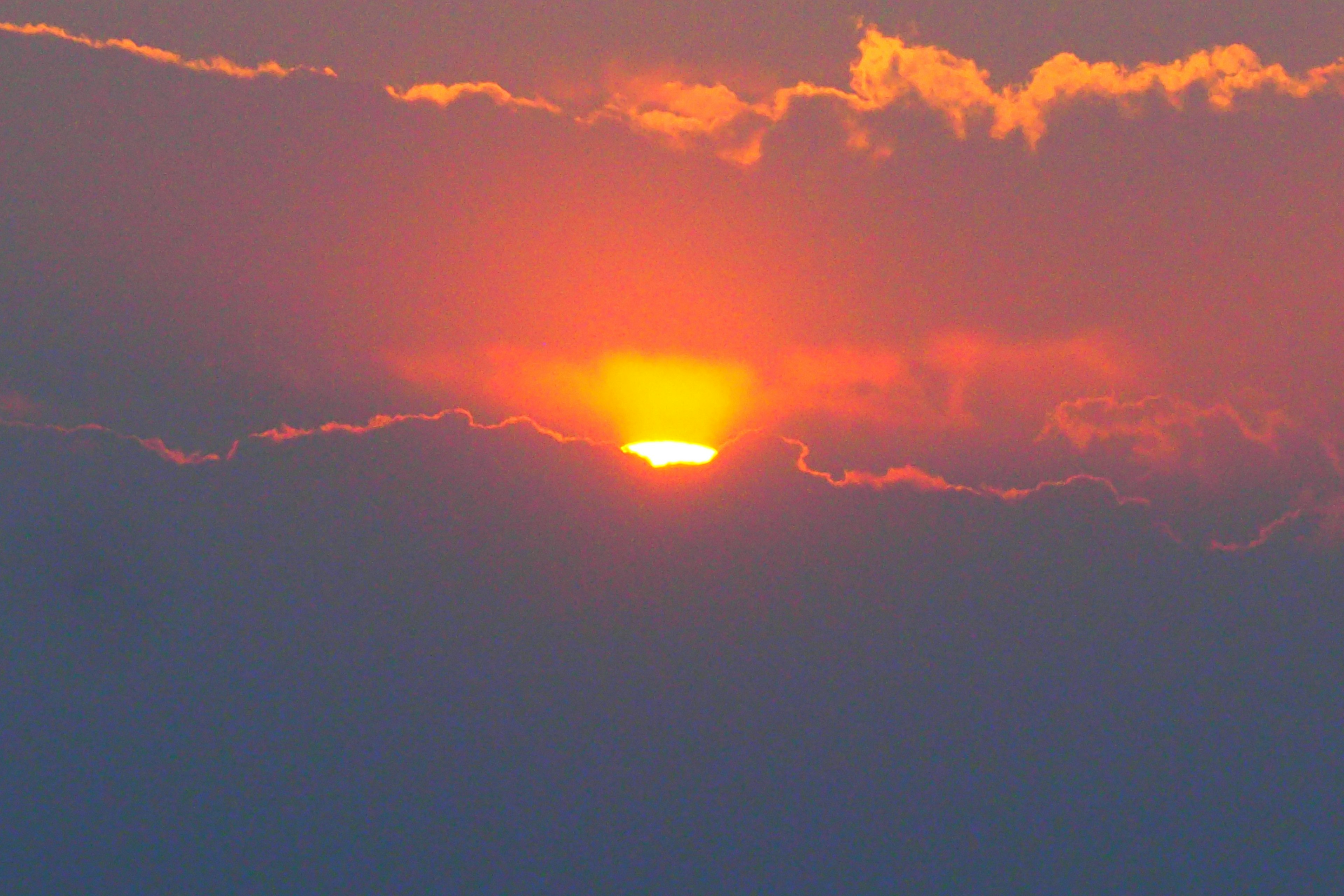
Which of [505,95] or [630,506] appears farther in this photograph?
[630,506]

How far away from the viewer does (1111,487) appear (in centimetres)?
1889

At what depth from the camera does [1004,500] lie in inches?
752

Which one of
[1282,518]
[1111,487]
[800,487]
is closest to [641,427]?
[800,487]

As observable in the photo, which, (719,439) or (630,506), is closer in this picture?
(719,439)

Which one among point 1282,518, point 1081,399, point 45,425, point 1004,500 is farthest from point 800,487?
point 45,425

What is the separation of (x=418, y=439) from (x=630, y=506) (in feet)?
11.9

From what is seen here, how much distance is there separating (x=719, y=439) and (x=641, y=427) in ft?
4.06

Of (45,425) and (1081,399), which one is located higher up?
(1081,399)

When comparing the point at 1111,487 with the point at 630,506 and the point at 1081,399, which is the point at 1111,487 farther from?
the point at 630,506

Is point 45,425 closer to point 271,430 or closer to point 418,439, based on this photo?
point 271,430

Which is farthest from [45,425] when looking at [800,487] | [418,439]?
[800,487]

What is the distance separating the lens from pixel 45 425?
18172mm

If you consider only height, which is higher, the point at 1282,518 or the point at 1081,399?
the point at 1081,399

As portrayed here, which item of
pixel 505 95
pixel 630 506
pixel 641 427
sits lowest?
pixel 630 506
